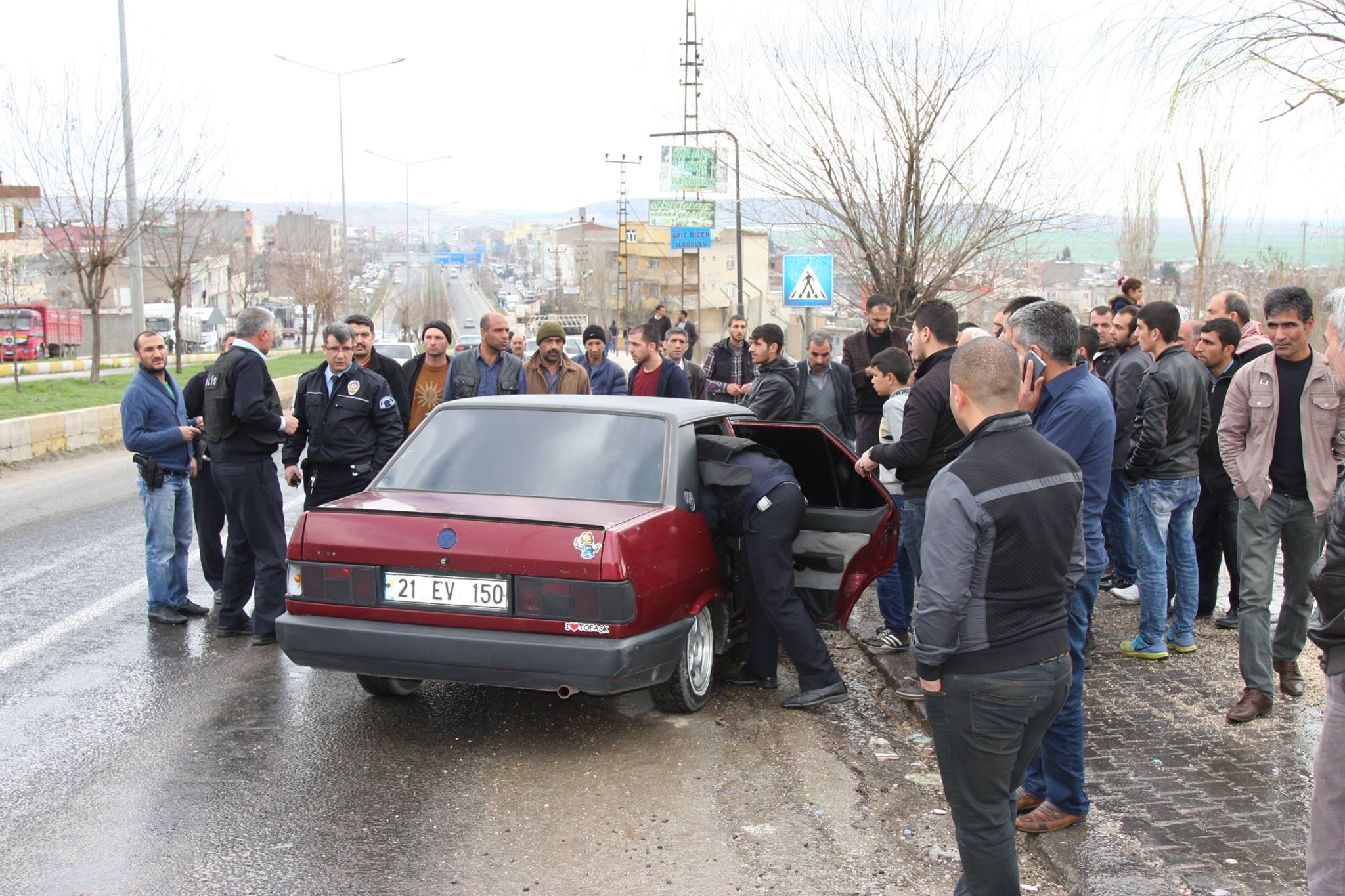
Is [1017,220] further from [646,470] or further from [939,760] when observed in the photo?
[939,760]

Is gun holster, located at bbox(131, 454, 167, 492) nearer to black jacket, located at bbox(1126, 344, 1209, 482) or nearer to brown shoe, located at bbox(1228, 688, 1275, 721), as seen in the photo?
black jacket, located at bbox(1126, 344, 1209, 482)

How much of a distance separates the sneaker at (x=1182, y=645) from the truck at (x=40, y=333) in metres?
41.3

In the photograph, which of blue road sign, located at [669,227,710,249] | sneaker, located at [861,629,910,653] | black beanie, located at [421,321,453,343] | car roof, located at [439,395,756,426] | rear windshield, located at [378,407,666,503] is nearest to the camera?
rear windshield, located at [378,407,666,503]

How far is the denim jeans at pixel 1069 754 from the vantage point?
13.3 ft

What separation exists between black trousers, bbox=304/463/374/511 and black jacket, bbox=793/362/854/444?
351cm

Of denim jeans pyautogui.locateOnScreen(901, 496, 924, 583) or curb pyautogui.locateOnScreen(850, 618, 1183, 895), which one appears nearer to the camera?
curb pyautogui.locateOnScreen(850, 618, 1183, 895)

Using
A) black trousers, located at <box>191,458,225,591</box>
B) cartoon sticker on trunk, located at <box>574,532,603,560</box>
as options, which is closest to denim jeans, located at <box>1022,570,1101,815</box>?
cartoon sticker on trunk, located at <box>574,532,603,560</box>

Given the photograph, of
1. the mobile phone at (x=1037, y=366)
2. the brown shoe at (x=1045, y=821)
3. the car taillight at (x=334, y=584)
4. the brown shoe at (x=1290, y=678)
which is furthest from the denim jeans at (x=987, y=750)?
the brown shoe at (x=1290, y=678)

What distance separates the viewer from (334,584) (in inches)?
Answer: 189

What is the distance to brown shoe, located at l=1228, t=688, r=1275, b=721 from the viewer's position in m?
5.25

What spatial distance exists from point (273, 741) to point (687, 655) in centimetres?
197

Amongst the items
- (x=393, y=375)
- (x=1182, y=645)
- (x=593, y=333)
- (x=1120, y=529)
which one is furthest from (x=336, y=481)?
(x=1120, y=529)

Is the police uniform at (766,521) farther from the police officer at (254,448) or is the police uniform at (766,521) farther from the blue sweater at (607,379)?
the blue sweater at (607,379)

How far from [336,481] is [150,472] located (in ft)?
3.84
